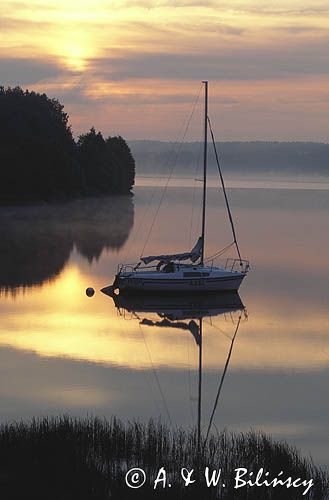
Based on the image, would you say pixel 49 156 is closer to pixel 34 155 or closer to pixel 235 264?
pixel 34 155

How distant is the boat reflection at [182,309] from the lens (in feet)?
110

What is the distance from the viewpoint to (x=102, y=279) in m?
44.4

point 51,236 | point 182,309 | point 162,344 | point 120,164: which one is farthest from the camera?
point 120,164

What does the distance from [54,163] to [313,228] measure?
34.3 meters

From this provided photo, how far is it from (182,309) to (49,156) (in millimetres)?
64586

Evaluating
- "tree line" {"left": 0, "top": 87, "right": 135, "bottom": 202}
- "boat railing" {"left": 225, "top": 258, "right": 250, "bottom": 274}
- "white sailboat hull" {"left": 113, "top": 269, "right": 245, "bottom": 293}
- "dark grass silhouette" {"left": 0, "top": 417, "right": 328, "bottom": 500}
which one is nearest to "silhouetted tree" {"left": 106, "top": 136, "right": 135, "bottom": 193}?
"tree line" {"left": 0, "top": 87, "right": 135, "bottom": 202}

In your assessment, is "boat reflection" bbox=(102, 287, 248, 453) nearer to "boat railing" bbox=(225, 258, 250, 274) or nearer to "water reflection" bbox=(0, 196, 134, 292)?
"water reflection" bbox=(0, 196, 134, 292)

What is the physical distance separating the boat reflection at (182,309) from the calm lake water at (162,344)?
0.10m

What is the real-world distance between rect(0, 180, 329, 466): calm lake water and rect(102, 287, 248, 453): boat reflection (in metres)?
0.10

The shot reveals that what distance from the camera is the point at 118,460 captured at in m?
16.8

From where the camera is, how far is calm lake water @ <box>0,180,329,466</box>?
21781mm

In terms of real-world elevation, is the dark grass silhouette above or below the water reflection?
above

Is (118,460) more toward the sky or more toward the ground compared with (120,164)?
more toward the ground

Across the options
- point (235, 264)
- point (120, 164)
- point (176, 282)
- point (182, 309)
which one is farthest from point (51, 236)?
point (120, 164)
